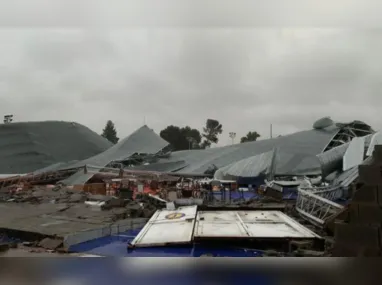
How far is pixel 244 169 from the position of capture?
12.0m

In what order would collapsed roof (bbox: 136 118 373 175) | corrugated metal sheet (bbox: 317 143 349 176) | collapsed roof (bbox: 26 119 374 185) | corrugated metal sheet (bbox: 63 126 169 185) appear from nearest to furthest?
corrugated metal sheet (bbox: 317 143 349 176), collapsed roof (bbox: 26 119 374 185), collapsed roof (bbox: 136 118 373 175), corrugated metal sheet (bbox: 63 126 169 185)

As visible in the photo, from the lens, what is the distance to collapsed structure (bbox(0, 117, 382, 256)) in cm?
464

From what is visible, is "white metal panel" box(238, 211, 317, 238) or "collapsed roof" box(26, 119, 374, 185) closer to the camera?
"white metal panel" box(238, 211, 317, 238)

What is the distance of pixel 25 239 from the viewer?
3537 millimetres

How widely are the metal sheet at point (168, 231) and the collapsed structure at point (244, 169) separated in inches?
3.2

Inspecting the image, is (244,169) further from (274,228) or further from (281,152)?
(274,228)

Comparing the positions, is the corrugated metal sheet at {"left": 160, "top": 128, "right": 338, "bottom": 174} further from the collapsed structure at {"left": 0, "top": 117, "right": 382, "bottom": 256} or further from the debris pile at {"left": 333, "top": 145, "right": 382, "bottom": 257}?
the debris pile at {"left": 333, "top": 145, "right": 382, "bottom": 257}

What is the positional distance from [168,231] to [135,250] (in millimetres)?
436

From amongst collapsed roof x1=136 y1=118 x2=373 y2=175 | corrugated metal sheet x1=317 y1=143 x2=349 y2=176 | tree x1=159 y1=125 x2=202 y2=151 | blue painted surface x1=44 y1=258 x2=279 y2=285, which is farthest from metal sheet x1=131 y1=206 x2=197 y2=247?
tree x1=159 y1=125 x2=202 y2=151

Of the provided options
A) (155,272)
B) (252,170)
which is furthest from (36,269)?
(252,170)

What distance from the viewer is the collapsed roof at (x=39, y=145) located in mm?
13387

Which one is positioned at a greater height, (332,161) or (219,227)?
(332,161)

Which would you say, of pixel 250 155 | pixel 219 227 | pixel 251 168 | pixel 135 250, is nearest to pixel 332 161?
pixel 251 168

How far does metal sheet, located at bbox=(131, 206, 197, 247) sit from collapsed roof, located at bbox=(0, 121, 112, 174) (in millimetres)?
9527
